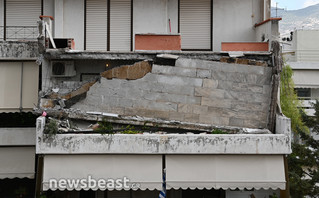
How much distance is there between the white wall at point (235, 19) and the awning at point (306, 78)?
1334 cm

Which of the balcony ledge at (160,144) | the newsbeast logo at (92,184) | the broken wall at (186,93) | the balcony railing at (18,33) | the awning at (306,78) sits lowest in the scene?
the newsbeast logo at (92,184)

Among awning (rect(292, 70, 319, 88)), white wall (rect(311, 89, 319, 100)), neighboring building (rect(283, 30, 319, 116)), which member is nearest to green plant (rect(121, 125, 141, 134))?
neighboring building (rect(283, 30, 319, 116))

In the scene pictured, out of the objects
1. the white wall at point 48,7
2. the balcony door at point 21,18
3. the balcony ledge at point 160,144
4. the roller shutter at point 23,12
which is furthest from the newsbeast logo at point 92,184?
the white wall at point 48,7

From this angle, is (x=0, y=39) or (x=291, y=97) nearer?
(x=0, y=39)

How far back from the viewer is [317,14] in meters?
170

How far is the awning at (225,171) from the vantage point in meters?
11.5

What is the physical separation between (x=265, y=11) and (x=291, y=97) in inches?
357

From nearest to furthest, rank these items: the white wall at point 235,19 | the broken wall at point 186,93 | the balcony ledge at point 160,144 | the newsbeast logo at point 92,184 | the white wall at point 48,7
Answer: the newsbeast logo at point 92,184 → the balcony ledge at point 160,144 → the broken wall at point 186,93 → the white wall at point 48,7 → the white wall at point 235,19

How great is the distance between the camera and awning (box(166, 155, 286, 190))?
11.5m

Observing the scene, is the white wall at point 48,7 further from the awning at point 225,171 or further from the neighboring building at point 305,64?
the neighboring building at point 305,64

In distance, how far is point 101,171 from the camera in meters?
11.5

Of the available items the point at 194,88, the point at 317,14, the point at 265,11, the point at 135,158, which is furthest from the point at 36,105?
the point at 317,14

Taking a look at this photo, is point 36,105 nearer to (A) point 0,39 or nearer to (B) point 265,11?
(A) point 0,39

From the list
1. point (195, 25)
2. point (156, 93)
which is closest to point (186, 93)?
point (156, 93)
